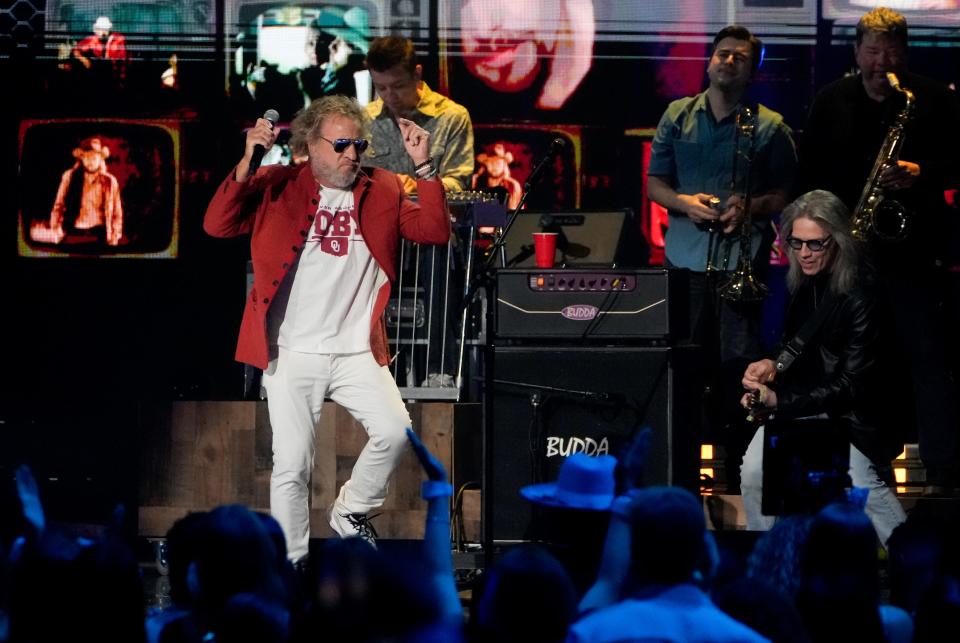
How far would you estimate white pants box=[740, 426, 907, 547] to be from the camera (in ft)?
20.4

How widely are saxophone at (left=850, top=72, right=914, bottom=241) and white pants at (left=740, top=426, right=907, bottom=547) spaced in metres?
1.29

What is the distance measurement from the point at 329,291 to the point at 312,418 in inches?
22.0

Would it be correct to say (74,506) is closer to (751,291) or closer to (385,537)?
(385,537)

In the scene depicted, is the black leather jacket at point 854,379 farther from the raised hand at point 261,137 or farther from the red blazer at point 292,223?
the raised hand at point 261,137

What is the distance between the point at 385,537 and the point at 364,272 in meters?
1.34

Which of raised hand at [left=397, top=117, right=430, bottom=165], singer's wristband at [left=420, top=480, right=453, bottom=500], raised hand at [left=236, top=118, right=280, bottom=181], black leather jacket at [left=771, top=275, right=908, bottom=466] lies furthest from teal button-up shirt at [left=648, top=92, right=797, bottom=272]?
singer's wristband at [left=420, top=480, right=453, bottom=500]

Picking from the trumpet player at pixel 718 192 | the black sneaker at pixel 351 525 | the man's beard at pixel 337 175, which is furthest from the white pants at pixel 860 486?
the man's beard at pixel 337 175

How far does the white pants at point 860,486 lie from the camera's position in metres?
6.23

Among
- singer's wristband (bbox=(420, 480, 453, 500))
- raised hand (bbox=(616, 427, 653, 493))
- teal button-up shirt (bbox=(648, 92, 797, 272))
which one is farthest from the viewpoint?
teal button-up shirt (bbox=(648, 92, 797, 272))

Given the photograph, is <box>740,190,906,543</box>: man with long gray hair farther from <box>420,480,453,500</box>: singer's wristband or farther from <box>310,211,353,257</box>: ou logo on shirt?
<box>420,480,453,500</box>: singer's wristband

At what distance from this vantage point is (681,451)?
6355mm

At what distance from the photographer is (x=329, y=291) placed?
21.0ft

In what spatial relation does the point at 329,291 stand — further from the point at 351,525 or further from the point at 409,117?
the point at 409,117

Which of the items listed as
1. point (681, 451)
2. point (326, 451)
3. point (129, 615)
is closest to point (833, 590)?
point (129, 615)
